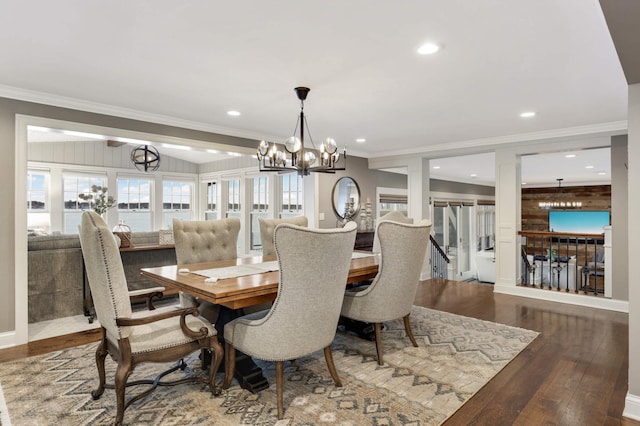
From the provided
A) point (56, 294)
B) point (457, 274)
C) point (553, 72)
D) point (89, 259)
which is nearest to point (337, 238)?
point (89, 259)

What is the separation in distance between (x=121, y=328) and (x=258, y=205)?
17.1 ft

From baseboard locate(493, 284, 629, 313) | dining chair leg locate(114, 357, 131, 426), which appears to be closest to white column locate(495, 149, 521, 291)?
baseboard locate(493, 284, 629, 313)

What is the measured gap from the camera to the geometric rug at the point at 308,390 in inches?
81.4

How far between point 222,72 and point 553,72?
2.52 meters

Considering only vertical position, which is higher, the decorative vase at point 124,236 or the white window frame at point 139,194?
the white window frame at point 139,194

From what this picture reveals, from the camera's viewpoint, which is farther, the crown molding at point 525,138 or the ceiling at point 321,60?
the crown molding at point 525,138

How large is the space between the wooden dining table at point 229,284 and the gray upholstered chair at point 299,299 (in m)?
0.17

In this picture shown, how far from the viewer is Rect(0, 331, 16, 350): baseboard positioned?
317 cm

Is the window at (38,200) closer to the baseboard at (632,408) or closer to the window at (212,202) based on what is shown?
the window at (212,202)

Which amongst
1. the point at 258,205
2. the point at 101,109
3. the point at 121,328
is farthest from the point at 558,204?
the point at 121,328

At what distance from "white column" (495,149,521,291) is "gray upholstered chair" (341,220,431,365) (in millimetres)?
2939

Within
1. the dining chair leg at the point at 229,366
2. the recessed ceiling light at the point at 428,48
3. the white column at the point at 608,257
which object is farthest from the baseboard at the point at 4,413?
the white column at the point at 608,257

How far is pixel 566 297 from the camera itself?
Result: 4715mm

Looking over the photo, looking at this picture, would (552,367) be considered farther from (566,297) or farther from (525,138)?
(525,138)
